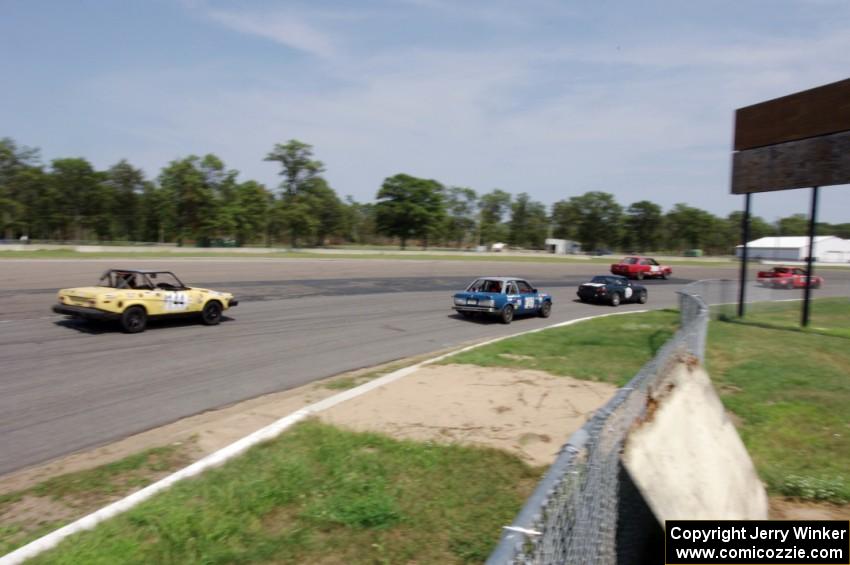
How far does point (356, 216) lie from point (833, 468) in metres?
120

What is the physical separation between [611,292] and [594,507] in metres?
20.6

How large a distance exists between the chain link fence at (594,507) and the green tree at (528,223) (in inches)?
4462

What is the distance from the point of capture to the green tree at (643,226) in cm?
10388

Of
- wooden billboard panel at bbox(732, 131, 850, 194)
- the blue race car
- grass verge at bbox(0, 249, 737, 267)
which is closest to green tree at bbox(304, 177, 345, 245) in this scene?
grass verge at bbox(0, 249, 737, 267)

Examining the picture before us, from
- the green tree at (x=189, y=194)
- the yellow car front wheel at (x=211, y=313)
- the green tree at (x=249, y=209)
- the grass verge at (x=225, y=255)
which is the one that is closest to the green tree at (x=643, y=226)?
the grass verge at (x=225, y=255)

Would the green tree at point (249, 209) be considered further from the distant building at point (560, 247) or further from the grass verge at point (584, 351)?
Answer: the grass verge at point (584, 351)

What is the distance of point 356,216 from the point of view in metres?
123

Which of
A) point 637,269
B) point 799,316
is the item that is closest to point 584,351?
point 799,316

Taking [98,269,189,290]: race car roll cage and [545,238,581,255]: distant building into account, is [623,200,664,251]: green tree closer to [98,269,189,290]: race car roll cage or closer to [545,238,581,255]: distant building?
[545,238,581,255]: distant building

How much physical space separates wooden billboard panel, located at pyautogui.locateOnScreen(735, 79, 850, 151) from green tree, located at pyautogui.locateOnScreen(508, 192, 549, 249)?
100 metres

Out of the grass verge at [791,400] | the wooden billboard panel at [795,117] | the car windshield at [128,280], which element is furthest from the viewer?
the wooden billboard panel at [795,117]

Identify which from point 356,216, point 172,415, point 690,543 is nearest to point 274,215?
point 356,216

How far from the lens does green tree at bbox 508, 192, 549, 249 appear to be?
11581cm

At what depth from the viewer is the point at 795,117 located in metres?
14.9
